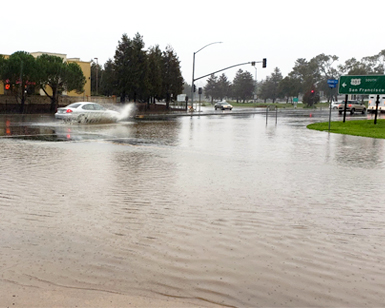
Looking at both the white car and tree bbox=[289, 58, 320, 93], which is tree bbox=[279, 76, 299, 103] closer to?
tree bbox=[289, 58, 320, 93]

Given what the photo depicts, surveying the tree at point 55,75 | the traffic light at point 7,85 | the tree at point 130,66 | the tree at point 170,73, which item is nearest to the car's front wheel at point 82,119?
the traffic light at point 7,85

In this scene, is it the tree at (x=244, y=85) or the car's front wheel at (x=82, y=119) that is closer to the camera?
the car's front wheel at (x=82, y=119)

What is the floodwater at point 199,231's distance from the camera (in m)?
4.20

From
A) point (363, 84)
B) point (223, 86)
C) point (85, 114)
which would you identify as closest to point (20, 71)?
point (85, 114)

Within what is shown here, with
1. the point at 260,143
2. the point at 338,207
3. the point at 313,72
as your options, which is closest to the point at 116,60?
the point at 260,143

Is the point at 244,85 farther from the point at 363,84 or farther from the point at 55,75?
the point at 363,84

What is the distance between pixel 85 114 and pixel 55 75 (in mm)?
18087

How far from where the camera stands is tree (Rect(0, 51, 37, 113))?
4338cm

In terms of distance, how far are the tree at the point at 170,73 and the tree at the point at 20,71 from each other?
747 inches

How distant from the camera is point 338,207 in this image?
24.1 ft

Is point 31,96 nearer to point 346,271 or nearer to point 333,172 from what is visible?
point 333,172

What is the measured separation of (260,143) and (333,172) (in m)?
7.31

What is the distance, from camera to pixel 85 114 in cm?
3056

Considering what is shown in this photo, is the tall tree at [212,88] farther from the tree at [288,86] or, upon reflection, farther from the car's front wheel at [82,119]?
the car's front wheel at [82,119]
